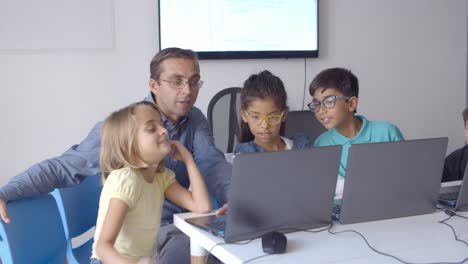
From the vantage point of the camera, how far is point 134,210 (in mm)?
1840

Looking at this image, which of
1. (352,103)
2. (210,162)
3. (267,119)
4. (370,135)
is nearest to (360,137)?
(370,135)

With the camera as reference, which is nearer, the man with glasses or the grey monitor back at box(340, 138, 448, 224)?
the grey monitor back at box(340, 138, 448, 224)

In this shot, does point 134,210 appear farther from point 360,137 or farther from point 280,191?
point 360,137

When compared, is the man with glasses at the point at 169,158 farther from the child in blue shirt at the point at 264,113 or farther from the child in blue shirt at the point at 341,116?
the child in blue shirt at the point at 341,116

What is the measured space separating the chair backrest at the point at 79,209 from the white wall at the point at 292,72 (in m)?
1.35

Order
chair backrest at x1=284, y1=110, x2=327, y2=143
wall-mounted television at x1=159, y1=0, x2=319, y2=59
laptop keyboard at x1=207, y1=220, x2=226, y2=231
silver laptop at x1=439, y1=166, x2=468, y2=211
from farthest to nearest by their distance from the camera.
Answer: wall-mounted television at x1=159, y1=0, x2=319, y2=59 < chair backrest at x1=284, y1=110, x2=327, y2=143 < silver laptop at x1=439, y1=166, x2=468, y2=211 < laptop keyboard at x1=207, y1=220, x2=226, y2=231

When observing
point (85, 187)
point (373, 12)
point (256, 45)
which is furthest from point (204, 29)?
point (85, 187)

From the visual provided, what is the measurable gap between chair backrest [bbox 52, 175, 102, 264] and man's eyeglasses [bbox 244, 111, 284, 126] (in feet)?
2.25

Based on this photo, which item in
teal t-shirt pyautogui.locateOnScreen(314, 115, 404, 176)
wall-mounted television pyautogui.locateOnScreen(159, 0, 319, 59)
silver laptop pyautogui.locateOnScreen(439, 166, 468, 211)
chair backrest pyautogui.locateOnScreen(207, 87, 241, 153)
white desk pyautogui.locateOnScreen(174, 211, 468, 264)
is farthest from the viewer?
wall-mounted television pyautogui.locateOnScreen(159, 0, 319, 59)

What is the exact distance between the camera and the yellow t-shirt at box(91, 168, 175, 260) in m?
1.77

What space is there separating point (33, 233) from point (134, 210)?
323 mm

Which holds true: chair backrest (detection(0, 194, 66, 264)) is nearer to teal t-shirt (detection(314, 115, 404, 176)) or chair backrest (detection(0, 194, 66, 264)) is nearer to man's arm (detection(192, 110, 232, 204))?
man's arm (detection(192, 110, 232, 204))

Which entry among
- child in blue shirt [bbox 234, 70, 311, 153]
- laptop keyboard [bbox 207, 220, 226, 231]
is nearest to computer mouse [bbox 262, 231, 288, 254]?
laptop keyboard [bbox 207, 220, 226, 231]

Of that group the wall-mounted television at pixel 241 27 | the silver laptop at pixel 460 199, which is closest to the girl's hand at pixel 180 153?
the silver laptop at pixel 460 199
